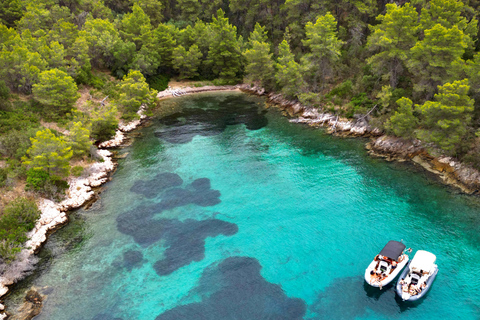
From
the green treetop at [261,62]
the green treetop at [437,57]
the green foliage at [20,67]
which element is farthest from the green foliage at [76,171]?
the green treetop at [437,57]

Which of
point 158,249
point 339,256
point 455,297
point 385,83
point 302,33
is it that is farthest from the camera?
→ point 302,33

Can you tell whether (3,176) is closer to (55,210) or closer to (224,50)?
(55,210)

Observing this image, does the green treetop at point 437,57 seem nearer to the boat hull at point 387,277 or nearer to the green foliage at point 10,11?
the boat hull at point 387,277

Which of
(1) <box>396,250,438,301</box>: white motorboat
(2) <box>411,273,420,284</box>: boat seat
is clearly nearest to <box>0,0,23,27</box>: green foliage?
(1) <box>396,250,438,301</box>: white motorboat

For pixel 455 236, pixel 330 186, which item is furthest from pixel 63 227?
pixel 455 236

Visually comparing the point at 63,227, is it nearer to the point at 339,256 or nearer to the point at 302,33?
the point at 339,256

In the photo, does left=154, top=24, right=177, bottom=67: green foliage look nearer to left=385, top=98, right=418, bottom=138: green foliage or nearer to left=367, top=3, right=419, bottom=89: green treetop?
left=367, top=3, right=419, bottom=89: green treetop
